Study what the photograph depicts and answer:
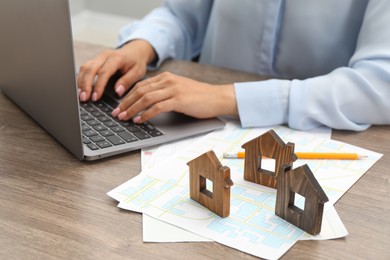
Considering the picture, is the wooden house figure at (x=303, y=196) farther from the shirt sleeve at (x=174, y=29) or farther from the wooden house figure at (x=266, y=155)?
the shirt sleeve at (x=174, y=29)

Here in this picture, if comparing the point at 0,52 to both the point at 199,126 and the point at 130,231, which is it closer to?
the point at 199,126

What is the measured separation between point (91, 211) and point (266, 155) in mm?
259

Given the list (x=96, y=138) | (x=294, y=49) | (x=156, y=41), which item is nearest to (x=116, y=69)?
(x=156, y=41)

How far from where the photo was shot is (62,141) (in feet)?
3.10

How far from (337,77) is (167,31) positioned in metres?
0.52

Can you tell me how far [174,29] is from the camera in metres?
1.48

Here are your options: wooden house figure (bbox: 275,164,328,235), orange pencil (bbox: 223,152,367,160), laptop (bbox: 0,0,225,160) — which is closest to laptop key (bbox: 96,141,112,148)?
laptop (bbox: 0,0,225,160)

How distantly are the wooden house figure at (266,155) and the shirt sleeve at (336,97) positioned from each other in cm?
21

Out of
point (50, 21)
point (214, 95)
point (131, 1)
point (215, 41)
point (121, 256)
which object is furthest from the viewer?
point (131, 1)

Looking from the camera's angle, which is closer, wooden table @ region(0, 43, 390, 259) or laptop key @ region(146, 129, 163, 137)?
wooden table @ region(0, 43, 390, 259)

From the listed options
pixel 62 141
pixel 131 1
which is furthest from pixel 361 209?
pixel 131 1

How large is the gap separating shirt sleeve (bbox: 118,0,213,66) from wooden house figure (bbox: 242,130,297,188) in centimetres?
56

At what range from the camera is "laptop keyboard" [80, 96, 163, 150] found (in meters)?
0.94

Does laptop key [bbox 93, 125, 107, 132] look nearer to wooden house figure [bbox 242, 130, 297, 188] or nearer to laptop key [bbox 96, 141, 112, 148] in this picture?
laptop key [bbox 96, 141, 112, 148]
